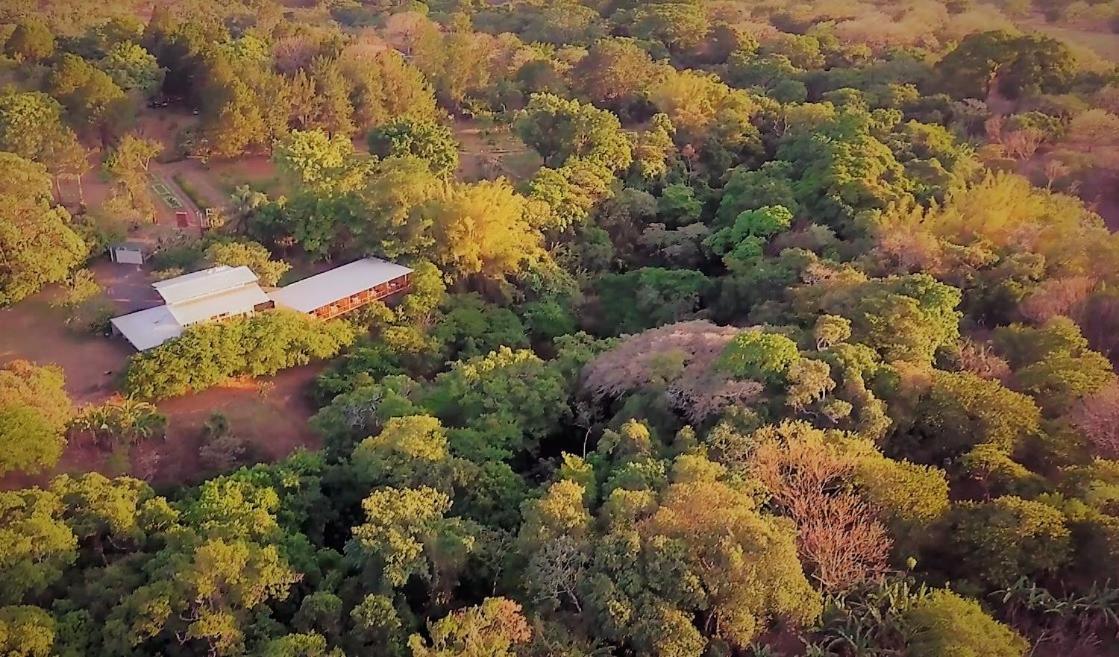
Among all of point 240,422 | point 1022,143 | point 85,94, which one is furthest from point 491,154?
point 1022,143

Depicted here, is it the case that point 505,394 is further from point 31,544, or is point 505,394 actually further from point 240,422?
point 31,544

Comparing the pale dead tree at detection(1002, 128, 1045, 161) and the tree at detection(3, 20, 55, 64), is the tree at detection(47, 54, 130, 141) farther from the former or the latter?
the pale dead tree at detection(1002, 128, 1045, 161)

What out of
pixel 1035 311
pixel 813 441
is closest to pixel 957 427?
pixel 813 441

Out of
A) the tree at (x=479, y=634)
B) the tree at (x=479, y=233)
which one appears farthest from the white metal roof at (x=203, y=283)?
the tree at (x=479, y=634)

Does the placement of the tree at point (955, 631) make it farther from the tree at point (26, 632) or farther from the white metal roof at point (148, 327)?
the white metal roof at point (148, 327)

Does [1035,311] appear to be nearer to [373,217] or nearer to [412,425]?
[412,425]
